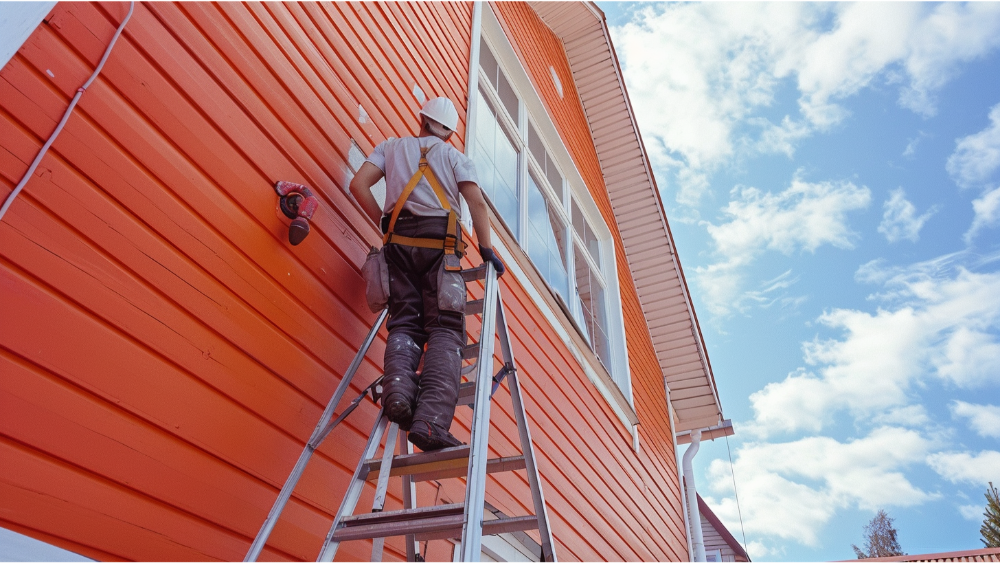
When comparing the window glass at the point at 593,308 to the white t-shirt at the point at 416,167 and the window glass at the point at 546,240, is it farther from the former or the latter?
the white t-shirt at the point at 416,167

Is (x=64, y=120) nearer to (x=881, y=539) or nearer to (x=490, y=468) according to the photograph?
(x=490, y=468)

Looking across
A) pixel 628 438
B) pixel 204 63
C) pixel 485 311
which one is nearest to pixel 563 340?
pixel 628 438

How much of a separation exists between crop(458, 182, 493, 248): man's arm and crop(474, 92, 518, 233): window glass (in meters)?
1.83

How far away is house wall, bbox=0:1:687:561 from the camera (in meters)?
1.63

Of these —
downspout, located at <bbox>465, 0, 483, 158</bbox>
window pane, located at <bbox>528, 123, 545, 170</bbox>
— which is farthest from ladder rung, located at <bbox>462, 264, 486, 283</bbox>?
window pane, located at <bbox>528, 123, 545, 170</bbox>

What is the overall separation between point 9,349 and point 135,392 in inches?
12.8

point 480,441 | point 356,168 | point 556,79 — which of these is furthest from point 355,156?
point 556,79

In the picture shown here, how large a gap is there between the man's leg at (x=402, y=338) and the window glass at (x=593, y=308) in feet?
12.6

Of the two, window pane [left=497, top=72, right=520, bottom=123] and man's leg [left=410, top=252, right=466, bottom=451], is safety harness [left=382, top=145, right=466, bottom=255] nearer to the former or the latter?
man's leg [left=410, top=252, right=466, bottom=451]

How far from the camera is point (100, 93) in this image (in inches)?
75.8

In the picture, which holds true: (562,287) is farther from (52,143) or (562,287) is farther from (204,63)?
(52,143)

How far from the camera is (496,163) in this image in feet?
16.9

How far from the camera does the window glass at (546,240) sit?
5438 mm

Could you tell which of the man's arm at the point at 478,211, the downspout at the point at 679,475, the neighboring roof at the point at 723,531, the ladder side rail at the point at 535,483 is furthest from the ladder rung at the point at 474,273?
the neighboring roof at the point at 723,531
